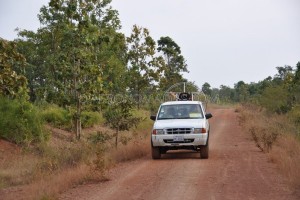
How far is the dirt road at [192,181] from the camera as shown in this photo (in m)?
9.09

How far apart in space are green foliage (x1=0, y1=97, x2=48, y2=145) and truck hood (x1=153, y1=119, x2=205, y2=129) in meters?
5.81

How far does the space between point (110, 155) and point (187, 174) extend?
13.9 feet

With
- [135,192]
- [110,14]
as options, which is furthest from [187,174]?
[110,14]

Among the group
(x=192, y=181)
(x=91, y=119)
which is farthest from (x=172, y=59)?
(x=192, y=181)

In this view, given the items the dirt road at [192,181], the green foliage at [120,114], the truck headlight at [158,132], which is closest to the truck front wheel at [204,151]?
the dirt road at [192,181]

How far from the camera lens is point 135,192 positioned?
9453mm

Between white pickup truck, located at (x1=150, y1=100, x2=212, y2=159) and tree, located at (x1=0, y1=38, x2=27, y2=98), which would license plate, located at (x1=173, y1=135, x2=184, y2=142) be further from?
tree, located at (x1=0, y1=38, x2=27, y2=98)

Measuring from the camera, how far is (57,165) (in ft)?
44.4

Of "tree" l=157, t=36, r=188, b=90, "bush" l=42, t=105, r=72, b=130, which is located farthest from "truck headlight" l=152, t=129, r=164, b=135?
"tree" l=157, t=36, r=188, b=90

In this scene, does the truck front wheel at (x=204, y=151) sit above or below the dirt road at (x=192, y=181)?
above

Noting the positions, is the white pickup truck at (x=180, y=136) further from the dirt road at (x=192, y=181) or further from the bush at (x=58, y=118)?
the bush at (x=58, y=118)

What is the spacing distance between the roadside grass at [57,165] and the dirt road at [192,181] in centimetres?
43

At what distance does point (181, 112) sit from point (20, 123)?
6613 mm

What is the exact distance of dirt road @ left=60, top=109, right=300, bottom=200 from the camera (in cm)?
909
